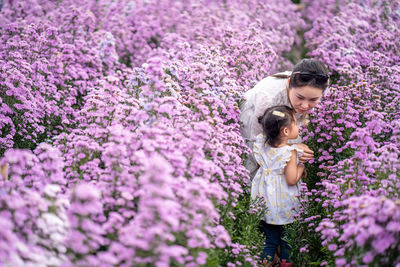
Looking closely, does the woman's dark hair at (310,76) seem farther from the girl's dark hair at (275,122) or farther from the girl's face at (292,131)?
the girl's face at (292,131)

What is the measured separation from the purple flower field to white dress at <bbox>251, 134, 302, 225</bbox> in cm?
25

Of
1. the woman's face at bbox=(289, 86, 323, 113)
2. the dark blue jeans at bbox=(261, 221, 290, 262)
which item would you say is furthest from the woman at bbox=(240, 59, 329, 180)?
the dark blue jeans at bbox=(261, 221, 290, 262)

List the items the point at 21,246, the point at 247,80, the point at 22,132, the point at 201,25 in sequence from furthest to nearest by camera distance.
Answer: the point at 201,25, the point at 247,80, the point at 22,132, the point at 21,246

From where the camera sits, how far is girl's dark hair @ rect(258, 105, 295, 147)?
446 centimetres

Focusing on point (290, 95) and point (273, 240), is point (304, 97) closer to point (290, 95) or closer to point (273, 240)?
point (290, 95)

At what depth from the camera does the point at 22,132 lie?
5000mm

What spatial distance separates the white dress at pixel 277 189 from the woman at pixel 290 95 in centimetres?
30

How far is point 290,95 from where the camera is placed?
4988mm

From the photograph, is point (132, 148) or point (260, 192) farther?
point (260, 192)

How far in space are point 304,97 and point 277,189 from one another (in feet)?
4.12

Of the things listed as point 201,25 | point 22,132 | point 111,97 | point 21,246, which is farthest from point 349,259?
point 201,25

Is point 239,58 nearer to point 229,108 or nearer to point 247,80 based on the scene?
point 247,80

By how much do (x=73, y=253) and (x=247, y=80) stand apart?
4542 mm

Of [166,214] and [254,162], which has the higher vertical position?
[166,214]
